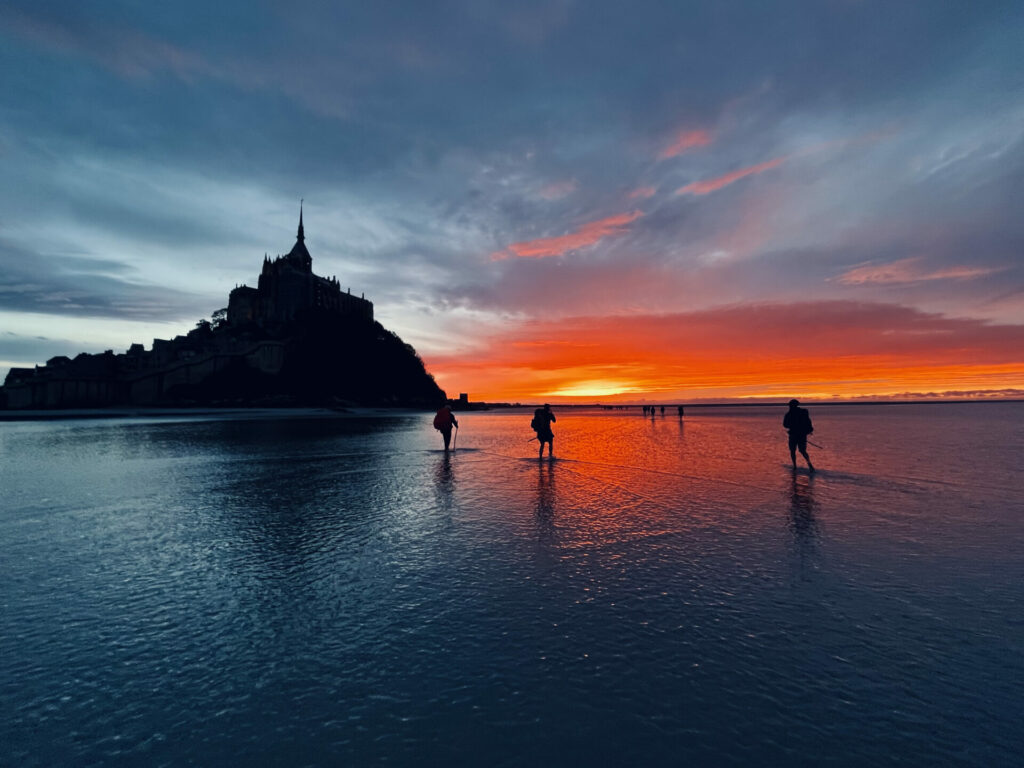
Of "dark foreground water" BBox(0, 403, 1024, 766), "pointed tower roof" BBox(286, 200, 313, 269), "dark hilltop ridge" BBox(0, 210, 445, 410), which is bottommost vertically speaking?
Result: "dark foreground water" BBox(0, 403, 1024, 766)

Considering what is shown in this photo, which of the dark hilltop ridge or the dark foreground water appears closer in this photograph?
the dark foreground water

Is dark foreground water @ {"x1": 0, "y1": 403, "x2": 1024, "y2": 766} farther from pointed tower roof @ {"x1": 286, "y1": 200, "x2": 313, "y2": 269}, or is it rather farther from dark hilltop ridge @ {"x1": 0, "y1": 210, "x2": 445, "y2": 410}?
pointed tower roof @ {"x1": 286, "y1": 200, "x2": 313, "y2": 269}

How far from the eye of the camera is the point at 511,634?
4.60 metres

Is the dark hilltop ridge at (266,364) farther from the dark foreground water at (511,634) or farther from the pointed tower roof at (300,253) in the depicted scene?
the dark foreground water at (511,634)

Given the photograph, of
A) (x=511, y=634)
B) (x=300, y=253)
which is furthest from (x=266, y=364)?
(x=511, y=634)

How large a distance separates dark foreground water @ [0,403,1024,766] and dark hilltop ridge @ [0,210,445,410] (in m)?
97.1

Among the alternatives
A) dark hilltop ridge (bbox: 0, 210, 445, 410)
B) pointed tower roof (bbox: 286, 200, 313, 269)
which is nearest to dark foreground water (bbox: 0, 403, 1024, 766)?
dark hilltop ridge (bbox: 0, 210, 445, 410)

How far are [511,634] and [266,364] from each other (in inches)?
4290

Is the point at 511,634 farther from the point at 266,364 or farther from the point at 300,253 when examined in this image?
the point at 300,253

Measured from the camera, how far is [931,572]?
6262 mm

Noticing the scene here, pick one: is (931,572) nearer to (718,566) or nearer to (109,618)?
(718,566)

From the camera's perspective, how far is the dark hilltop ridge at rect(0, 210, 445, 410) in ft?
282

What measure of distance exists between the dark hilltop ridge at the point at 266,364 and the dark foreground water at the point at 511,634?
318 feet

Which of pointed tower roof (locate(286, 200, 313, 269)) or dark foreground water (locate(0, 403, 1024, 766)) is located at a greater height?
pointed tower roof (locate(286, 200, 313, 269))
